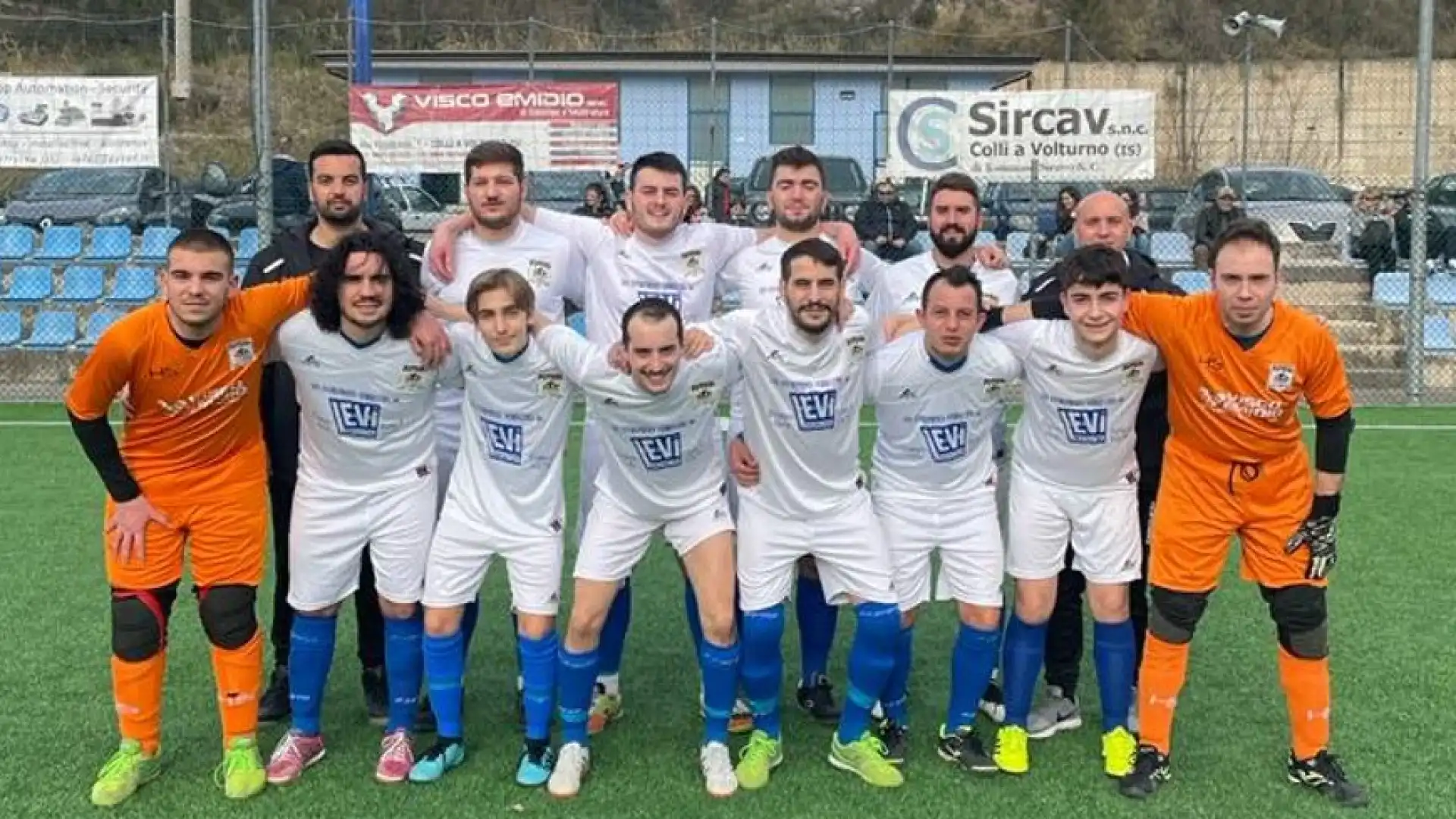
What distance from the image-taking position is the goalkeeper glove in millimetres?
3861

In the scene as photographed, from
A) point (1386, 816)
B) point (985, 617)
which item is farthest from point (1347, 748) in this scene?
point (985, 617)

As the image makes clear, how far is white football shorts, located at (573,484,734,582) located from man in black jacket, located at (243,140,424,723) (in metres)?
0.82

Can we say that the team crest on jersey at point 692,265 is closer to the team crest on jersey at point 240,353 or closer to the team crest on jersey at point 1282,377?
the team crest on jersey at point 240,353

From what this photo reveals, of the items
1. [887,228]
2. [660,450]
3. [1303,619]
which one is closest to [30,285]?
[887,228]

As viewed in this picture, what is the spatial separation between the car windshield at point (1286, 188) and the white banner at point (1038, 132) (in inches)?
213

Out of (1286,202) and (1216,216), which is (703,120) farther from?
(1216,216)

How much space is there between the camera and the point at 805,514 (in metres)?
4.18

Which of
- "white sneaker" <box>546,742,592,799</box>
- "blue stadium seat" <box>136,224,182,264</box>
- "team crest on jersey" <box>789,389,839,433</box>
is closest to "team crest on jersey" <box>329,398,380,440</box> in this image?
"white sneaker" <box>546,742,592,799</box>

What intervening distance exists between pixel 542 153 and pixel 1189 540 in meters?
8.73

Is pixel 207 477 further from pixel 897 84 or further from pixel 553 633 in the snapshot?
pixel 897 84

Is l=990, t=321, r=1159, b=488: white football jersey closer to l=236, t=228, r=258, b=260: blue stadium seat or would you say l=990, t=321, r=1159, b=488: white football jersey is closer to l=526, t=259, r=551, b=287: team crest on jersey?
l=526, t=259, r=551, b=287: team crest on jersey

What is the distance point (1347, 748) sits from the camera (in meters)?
4.26

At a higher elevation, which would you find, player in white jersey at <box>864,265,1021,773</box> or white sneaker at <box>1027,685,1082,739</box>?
player in white jersey at <box>864,265,1021,773</box>

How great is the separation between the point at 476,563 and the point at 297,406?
904 mm
